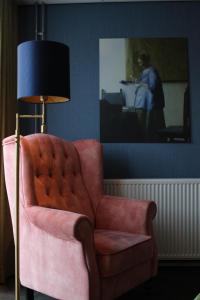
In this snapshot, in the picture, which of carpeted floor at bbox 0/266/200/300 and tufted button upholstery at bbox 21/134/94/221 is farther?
carpeted floor at bbox 0/266/200/300

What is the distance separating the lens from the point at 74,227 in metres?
1.69

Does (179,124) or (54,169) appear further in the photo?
(179,124)

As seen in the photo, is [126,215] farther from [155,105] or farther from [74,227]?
[155,105]

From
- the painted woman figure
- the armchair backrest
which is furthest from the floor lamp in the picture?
the painted woman figure

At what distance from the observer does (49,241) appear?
1902mm

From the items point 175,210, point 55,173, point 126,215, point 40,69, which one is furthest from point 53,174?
point 175,210

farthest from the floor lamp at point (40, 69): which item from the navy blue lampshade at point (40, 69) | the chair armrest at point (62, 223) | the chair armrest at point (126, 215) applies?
the chair armrest at point (126, 215)

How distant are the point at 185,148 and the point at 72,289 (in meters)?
1.67

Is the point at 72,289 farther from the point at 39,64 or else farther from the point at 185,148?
the point at 185,148

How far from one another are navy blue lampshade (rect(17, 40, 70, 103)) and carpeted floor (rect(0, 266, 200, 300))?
1.39 meters

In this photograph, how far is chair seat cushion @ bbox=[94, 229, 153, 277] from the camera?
183 cm

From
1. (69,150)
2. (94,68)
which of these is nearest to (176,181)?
(69,150)

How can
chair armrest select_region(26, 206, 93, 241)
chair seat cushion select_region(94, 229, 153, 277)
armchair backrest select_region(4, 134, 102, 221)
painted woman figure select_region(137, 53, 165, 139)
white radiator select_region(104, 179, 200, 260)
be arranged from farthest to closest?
1. painted woman figure select_region(137, 53, 165, 139)
2. white radiator select_region(104, 179, 200, 260)
3. armchair backrest select_region(4, 134, 102, 221)
4. chair seat cushion select_region(94, 229, 153, 277)
5. chair armrest select_region(26, 206, 93, 241)

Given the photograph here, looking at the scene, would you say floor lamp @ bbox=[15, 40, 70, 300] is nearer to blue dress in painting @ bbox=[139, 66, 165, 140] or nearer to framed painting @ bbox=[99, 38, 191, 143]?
framed painting @ bbox=[99, 38, 191, 143]
